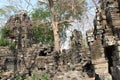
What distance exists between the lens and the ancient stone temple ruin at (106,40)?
647 centimetres

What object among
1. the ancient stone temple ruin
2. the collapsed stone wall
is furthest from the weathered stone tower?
the ancient stone temple ruin

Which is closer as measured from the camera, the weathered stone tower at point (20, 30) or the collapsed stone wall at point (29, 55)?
the collapsed stone wall at point (29, 55)

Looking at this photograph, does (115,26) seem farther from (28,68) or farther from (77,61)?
(28,68)

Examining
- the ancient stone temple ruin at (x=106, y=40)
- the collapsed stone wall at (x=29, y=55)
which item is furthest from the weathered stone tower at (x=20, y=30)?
the ancient stone temple ruin at (x=106, y=40)

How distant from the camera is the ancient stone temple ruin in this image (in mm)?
6473

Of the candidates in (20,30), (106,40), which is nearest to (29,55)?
(20,30)

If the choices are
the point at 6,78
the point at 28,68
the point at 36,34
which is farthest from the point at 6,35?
the point at 36,34

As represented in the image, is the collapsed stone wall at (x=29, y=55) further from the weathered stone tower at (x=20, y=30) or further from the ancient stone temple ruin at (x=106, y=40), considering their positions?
the ancient stone temple ruin at (x=106, y=40)

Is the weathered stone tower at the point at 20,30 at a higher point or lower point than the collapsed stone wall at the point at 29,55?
higher

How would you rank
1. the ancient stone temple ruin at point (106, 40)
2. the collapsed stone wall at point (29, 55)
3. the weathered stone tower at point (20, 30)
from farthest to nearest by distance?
the weathered stone tower at point (20, 30) < the collapsed stone wall at point (29, 55) < the ancient stone temple ruin at point (106, 40)

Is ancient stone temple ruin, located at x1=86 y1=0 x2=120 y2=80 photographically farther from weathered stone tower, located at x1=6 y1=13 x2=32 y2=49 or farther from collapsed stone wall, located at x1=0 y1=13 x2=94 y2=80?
weathered stone tower, located at x1=6 y1=13 x2=32 y2=49

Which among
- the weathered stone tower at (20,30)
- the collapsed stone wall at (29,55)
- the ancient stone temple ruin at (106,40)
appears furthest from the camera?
the weathered stone tower at (20,30)

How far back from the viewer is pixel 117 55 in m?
6.42

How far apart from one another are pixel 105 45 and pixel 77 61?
35.2 feet
